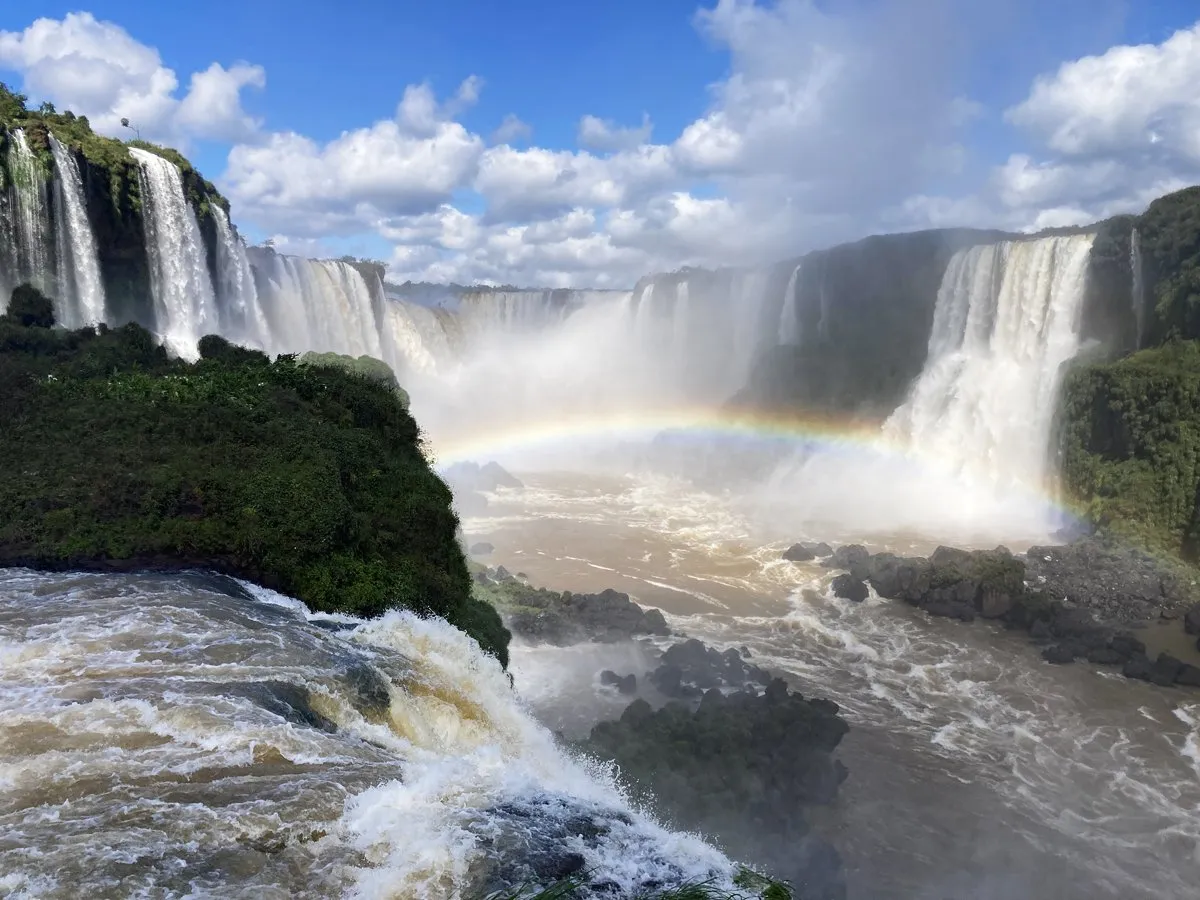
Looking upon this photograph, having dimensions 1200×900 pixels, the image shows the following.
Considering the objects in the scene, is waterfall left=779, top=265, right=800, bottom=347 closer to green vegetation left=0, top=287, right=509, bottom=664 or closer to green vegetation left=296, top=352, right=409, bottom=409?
green vegetation left=296, top=352, right=409, bottom=409

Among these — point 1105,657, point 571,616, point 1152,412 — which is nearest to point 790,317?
point 1152,412

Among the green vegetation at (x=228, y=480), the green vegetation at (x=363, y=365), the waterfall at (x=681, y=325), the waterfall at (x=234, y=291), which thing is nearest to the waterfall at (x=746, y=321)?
the waterfall at (x=681, y=325)

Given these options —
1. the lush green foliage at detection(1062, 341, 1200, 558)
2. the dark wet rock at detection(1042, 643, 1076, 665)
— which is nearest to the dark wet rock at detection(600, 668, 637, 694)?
the dark wet rock at detection(1042, 643, 1076, 665)

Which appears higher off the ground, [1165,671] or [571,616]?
[571,616]

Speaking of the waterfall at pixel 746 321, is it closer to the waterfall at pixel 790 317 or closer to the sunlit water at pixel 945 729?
the waterfall at pixel 790 317

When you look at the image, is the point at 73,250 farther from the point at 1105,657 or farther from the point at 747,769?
the point at 1105,657

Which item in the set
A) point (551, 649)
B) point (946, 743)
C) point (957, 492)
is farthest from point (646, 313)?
point (946, 743)

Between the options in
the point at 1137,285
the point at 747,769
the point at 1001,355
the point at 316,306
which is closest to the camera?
the point at 747,769
